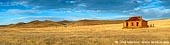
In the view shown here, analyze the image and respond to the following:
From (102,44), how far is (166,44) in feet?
13.7

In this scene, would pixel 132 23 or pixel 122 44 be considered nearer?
pixel 122 44

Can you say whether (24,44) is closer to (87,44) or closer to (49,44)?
(49,44)

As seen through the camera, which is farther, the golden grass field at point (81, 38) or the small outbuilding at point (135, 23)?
the small outbuilding at point (135, 23)

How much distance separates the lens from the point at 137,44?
2066cm

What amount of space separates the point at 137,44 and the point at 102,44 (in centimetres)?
231

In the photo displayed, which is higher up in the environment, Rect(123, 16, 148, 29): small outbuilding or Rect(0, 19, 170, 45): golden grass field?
Rect(0, 19, 170, 45): golden grass field

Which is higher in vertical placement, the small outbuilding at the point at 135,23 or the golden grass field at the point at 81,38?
the golden grass field at the point at 81,38

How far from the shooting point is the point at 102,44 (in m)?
20.9

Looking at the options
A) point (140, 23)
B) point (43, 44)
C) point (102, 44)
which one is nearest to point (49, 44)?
point (43, 44)

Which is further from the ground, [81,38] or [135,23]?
[81,38]

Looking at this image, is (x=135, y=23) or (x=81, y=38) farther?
(x=135, y=23)

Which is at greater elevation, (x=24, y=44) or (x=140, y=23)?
(x=24, y=44)

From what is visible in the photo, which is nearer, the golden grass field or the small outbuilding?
the golden grass field

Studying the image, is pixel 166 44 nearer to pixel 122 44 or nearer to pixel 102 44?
pixel 122 44
